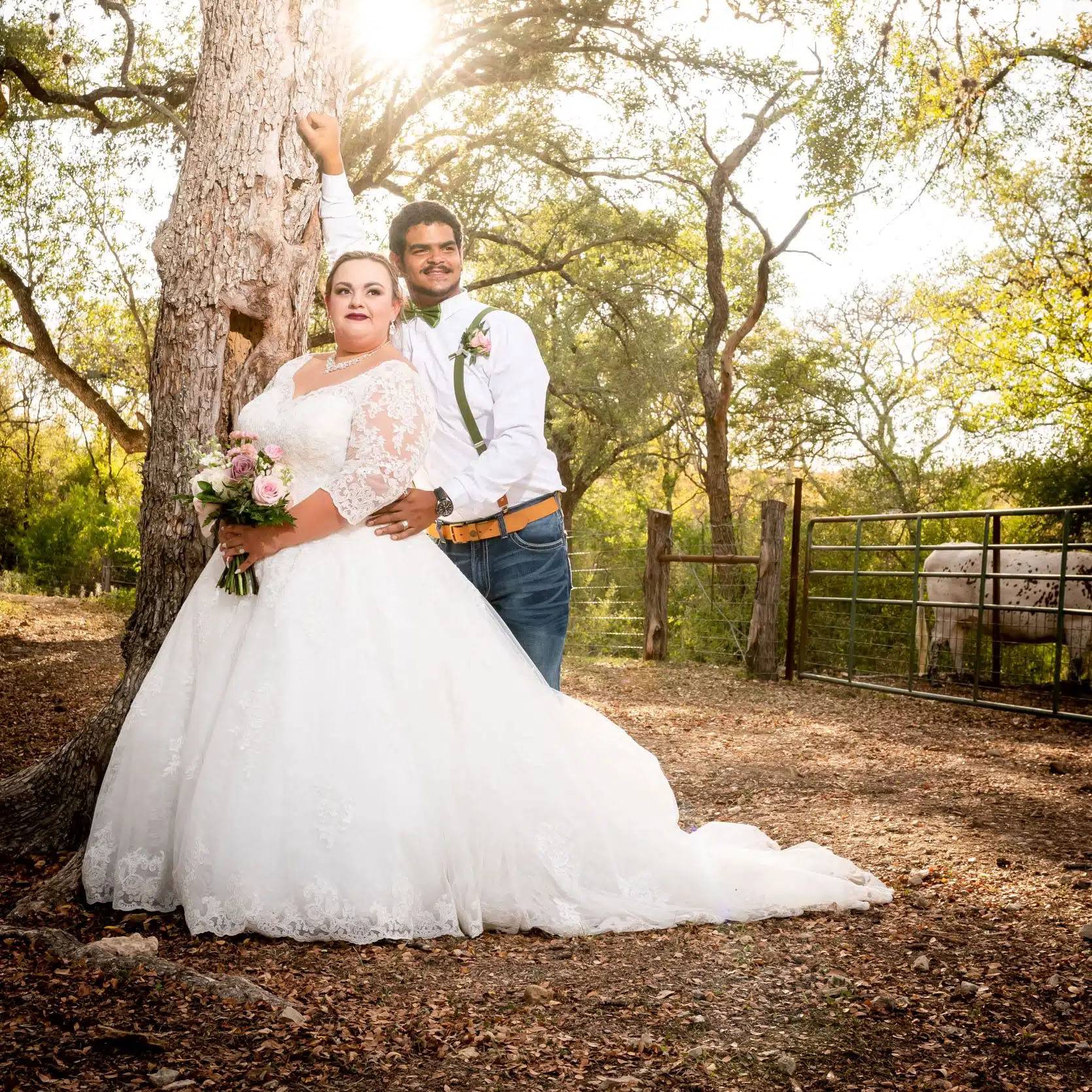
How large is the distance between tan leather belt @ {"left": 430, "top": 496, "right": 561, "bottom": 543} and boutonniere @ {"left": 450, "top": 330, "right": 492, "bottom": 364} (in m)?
0.53

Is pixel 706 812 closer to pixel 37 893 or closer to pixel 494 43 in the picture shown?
pixel 37 893

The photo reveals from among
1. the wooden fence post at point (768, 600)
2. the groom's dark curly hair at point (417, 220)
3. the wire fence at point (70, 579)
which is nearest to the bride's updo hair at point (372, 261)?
the groom's dark curly hair at point (417, 220)

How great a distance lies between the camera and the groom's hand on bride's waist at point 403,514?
331 centimetres

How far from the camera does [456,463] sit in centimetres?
359

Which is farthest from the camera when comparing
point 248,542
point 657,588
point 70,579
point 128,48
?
point 70,579

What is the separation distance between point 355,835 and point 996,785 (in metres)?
3.99

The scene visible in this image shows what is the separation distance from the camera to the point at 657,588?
12.4 metres

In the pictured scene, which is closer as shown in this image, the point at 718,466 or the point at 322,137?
the point at 322,137

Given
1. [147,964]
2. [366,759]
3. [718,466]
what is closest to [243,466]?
[366,759]

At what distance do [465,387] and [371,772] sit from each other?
1.31 meters

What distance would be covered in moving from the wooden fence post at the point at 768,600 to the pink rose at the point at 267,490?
8.28 meters

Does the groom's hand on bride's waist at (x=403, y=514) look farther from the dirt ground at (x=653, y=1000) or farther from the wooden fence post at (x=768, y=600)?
the wooden fence post at (x=768, y=600)

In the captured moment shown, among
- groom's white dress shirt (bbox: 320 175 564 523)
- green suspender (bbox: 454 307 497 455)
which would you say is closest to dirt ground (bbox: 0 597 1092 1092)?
groom's white dress shirt (bbox: 320 175 564 523)

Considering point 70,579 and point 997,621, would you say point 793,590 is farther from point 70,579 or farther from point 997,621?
point 70,579
